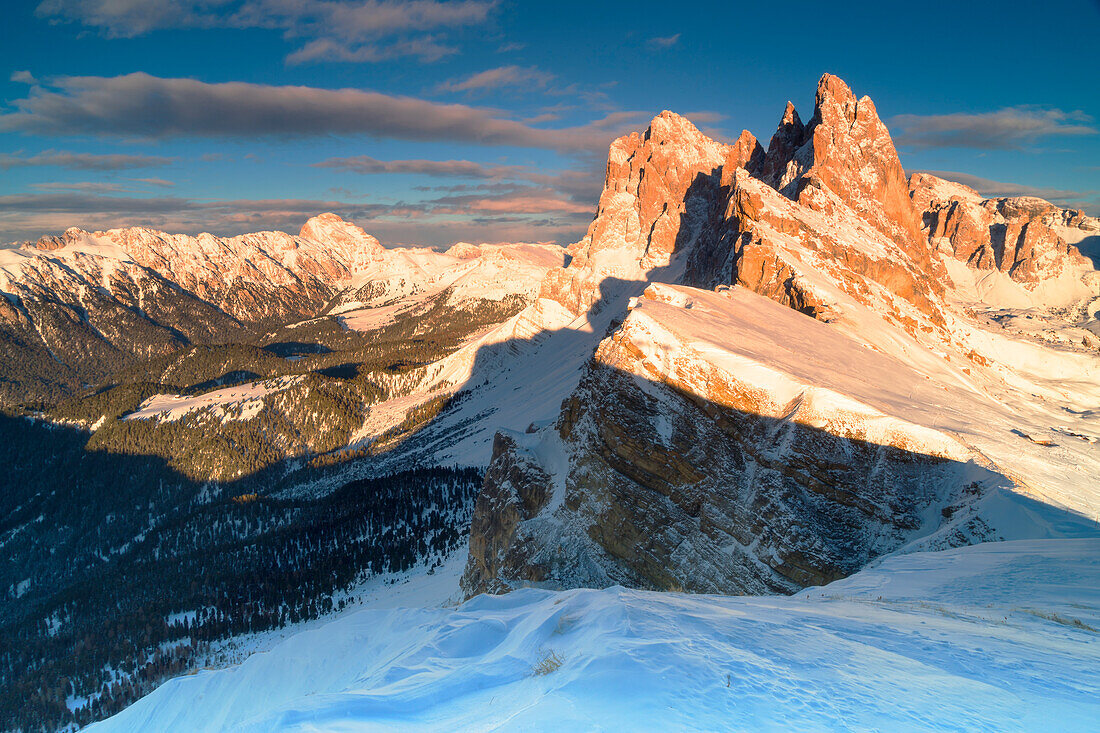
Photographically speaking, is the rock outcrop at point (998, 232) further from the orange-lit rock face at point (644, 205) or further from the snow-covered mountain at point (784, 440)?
the snow-covered mountain at point (784, 440)

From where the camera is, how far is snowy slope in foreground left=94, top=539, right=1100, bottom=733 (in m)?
7.31

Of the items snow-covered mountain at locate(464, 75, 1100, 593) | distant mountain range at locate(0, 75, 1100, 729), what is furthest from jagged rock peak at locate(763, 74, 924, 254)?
snow-covered mountain at locate(464, 75, 1100, 593)

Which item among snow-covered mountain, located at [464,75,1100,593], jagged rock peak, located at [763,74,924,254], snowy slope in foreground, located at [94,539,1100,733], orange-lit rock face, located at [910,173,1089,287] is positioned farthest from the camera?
orange-lit rock face, located at [910,173,1089,287]

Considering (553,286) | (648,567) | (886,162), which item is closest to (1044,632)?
(648,567)

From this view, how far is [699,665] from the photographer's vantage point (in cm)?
843

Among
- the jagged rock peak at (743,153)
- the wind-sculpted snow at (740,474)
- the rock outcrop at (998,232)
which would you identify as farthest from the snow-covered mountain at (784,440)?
the rock outcrop at (998,232)

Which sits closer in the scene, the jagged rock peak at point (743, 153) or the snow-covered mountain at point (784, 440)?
the snow-covered mountain at point (784, 440)

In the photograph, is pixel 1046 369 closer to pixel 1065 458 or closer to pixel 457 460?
pixel 1065 458

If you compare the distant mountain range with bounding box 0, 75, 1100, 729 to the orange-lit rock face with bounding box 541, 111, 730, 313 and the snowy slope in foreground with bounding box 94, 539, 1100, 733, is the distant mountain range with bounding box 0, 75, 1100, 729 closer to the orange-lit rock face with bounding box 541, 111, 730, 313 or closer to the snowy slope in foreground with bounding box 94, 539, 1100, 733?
the orange-lit rock face with bounding box 541, 111, 730, 313

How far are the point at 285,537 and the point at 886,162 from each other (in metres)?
125

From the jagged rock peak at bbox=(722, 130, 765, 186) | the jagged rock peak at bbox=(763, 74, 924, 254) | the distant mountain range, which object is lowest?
the distant mountain range

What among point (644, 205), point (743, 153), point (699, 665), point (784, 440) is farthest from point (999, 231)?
point (699, 665)

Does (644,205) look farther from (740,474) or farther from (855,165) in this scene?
(740,474)

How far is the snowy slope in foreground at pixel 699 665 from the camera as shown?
7312 mm
